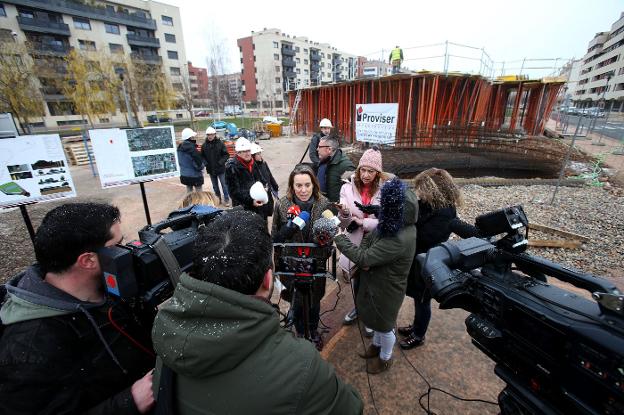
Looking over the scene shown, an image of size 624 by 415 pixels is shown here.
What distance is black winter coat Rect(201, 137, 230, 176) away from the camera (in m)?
6.91

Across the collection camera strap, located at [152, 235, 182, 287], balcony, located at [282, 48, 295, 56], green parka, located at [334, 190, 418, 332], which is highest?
balcony, located at [282, 48, 295, 56]

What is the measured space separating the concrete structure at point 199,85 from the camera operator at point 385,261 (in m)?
67.1

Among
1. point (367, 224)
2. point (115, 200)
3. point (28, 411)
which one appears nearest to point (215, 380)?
point (28, 411)

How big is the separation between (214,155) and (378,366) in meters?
5.99

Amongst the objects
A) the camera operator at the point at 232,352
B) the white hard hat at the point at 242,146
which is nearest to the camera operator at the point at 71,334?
the camera operator at the point at 232,352

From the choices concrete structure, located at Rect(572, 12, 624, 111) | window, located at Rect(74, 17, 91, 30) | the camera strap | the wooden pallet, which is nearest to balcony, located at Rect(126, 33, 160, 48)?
window, located at Rect(74, 17, 91, 30)

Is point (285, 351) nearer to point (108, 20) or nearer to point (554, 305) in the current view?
point (554, 305)

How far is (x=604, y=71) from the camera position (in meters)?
54.2

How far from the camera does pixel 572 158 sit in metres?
12.6

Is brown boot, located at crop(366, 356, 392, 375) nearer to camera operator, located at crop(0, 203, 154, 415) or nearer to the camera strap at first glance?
camera operator, located at crop(0, 203, 154, 415)

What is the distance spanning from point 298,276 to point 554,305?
142cm

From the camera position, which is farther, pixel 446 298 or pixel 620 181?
pixel 620 181

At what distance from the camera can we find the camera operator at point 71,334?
3.44 ft

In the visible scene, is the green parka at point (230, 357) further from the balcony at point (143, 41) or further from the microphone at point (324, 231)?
the balcony at point (143, 41)
